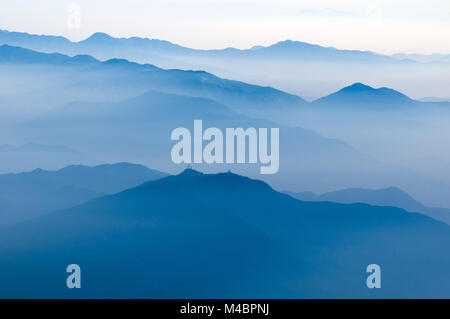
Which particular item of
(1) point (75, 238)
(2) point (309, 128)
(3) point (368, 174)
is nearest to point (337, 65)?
(2) point (309, 128)

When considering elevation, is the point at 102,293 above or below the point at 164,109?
below

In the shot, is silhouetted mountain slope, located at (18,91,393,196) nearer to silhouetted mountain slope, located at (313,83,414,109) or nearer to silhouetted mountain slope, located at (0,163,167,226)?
silhouetted mountain slope, located at (0,163,167,226)

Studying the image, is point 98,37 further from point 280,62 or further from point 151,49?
point 280,62

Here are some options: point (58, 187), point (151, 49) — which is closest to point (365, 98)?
point (151, 49)
